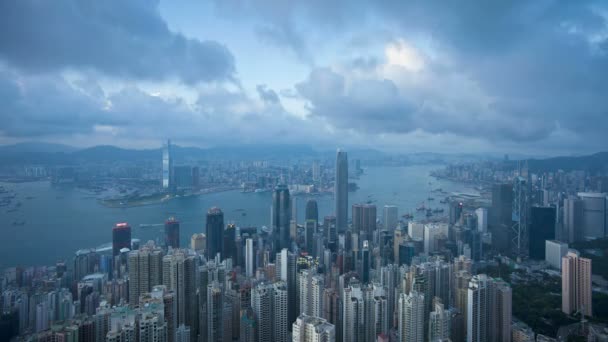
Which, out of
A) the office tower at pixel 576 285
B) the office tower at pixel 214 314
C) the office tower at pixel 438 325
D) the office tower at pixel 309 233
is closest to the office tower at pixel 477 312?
the office tower at pixel 438 325

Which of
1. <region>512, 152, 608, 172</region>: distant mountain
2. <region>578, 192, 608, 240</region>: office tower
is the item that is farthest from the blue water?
<region>578, 192, 608, 240</region>: office tower

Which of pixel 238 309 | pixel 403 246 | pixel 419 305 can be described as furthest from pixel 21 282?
pixel 403 246

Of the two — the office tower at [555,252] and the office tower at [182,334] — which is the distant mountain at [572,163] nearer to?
the office tower at [555,252]

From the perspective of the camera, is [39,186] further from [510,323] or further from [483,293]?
[510,323]

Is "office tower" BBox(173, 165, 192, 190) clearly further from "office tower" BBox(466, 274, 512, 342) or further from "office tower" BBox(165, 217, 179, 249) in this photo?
"office tower" BBox(466, 274, 512, 342)

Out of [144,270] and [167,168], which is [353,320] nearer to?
[144,270]

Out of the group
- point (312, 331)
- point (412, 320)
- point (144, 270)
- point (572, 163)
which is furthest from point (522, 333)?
point (144, 270)
